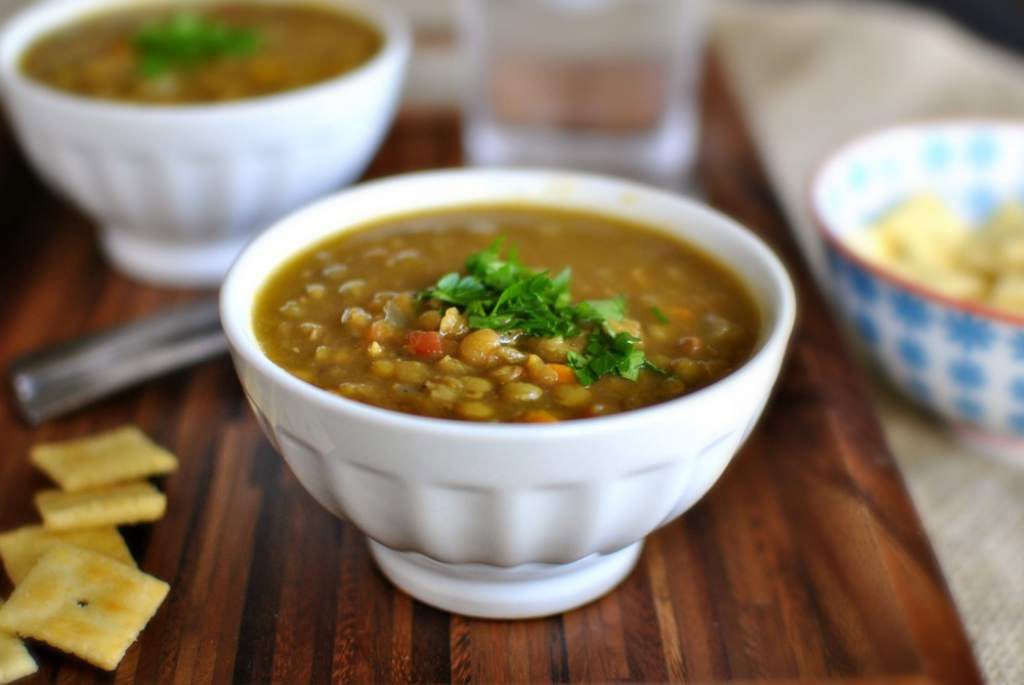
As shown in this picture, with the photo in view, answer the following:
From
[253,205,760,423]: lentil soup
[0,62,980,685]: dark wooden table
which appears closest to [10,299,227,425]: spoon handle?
[0,62,980,685]: dark wooden table

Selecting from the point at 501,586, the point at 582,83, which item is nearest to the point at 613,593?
the point at 501,586

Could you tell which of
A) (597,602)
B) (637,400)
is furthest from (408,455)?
(597,602)

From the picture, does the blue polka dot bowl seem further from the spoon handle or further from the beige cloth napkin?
the spoon handle

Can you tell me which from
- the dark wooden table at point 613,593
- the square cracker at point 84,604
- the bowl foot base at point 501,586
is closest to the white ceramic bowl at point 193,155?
the dark wooden table at point 613,593

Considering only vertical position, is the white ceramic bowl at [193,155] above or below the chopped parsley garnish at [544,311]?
below

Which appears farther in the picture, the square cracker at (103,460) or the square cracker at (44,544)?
the square cracker at (103,460)

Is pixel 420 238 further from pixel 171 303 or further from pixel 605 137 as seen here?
pixel 605 137

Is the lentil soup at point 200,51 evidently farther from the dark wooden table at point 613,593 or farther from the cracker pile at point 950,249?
the cracker pile at point 950,249
